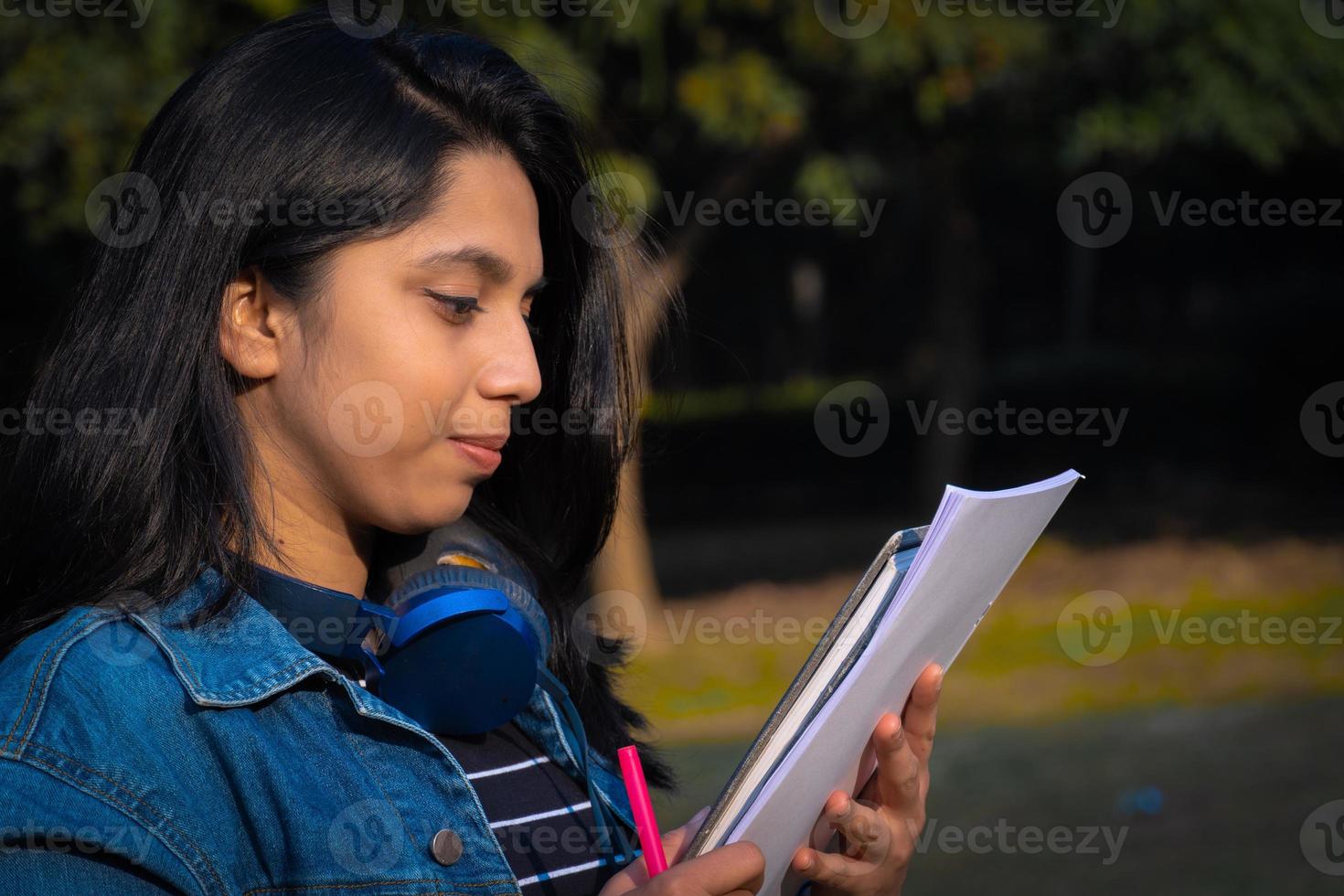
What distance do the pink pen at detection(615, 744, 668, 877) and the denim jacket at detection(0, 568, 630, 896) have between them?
0.18 meters

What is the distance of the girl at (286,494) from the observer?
1.42 m

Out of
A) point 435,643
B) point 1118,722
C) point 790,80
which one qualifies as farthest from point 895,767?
point 790,80

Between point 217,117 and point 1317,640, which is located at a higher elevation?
point 217,117

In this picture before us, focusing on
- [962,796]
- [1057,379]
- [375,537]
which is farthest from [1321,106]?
[1057,379]

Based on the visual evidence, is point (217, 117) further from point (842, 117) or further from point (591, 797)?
point (842, 117)

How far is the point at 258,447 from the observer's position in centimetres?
170

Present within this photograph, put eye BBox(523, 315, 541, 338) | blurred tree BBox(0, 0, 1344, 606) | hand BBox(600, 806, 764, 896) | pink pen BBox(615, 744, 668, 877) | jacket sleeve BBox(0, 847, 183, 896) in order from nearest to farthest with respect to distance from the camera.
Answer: jacket sleeve BBox(0, 847, 183, 896) → hand BBox(600, 806, 764, 896) → pink pen BBox(615, 744, 668, 877) → eye BBox(523, 315, 541, 338) → blurred tree BBox(0, 0, 1344, 606)

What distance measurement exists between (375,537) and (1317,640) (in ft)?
24.3

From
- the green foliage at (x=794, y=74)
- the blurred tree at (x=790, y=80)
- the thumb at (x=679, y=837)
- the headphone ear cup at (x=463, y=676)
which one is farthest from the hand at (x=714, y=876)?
the green foliage at (x=794, y=74)

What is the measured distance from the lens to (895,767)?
1672 mm

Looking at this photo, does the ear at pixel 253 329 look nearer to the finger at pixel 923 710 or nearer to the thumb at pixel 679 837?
the thumb at pixel 679 837

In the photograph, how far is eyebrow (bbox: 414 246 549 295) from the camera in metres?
1.65

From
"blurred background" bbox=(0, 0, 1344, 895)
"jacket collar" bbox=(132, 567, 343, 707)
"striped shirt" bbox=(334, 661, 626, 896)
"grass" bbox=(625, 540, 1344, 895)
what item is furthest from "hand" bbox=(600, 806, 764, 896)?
"grass" bbox=(625, 540, 1344, 895)

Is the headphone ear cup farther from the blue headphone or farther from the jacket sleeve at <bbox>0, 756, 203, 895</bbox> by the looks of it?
the jacket sleeve at <bbox>0, 756, 203, 895</bbox>
